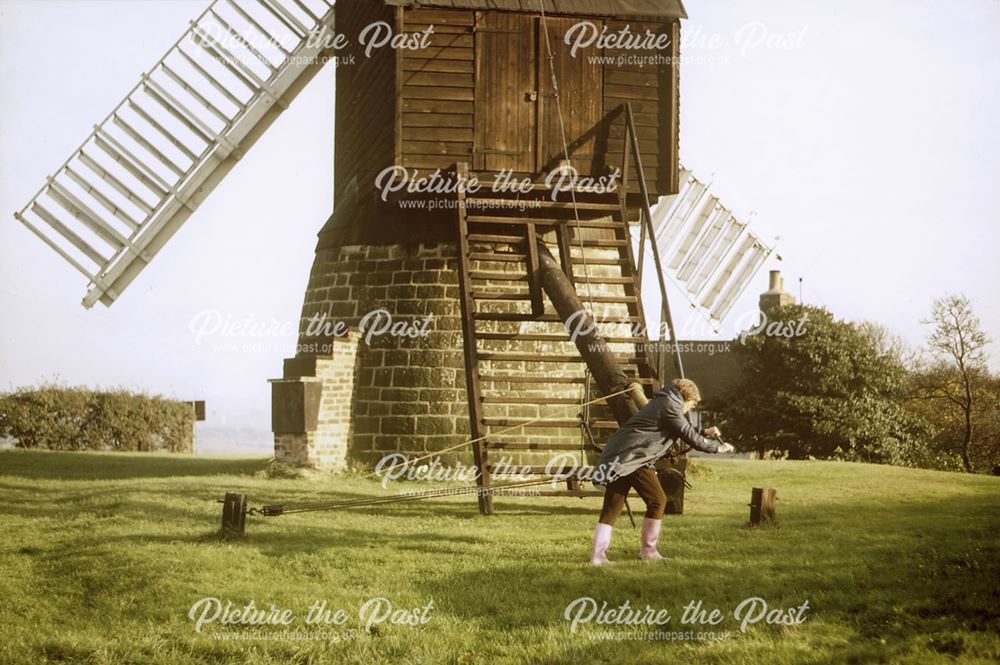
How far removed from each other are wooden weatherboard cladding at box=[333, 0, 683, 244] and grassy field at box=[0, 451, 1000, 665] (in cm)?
573

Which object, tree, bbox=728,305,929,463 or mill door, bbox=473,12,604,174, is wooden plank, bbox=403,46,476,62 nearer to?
mill door, bbox=473,12,604,174

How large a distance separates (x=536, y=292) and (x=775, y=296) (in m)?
→ 21.8

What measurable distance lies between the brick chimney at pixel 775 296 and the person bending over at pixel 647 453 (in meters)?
25.9

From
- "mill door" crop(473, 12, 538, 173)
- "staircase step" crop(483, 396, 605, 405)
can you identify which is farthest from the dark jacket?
"mill door" crop(473, 12, 538, 173)

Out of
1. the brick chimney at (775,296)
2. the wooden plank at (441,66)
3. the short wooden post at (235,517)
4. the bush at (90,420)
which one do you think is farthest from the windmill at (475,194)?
the brick chimney at (775,296)

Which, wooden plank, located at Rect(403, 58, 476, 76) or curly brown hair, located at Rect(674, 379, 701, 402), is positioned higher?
wooden plank, located at Rect(403, 58, 476, 76)

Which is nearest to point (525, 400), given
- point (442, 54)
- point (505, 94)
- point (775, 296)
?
point (505, 94)

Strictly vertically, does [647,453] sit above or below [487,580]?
above

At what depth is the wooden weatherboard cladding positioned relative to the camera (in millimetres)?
14844

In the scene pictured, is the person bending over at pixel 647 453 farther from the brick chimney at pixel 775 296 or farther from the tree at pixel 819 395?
the brick chimney at pixel 775 296

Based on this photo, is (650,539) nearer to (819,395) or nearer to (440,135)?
(440,135)

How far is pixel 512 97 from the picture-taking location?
15.1 metres

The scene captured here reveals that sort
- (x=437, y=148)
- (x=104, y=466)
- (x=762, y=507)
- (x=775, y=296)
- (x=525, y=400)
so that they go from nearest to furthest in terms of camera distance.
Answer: (x=762, y=507)
(x=525, y=400)
(x=437, y=148)
(x=104, y=466)
(x=775, y=296)

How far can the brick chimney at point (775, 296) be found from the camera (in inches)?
1303
